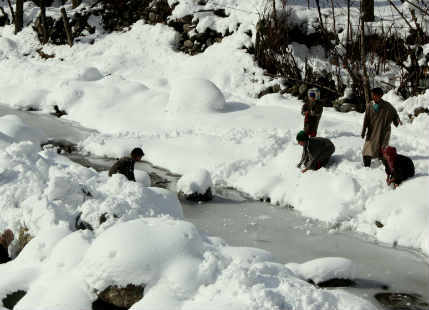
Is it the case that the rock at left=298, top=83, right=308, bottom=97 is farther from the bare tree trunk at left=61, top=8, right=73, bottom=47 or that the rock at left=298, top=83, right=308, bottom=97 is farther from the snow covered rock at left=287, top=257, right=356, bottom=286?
the bare tree trunk at left=61, top=8, right=73, bottom=47

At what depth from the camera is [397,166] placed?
7391 millimetres

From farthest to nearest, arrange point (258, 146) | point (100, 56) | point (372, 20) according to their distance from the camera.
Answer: point (100, 56) < point (372, 20) < point (258, 146)

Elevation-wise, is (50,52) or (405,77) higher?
(405,77)

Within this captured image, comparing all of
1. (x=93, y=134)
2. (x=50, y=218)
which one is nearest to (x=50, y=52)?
(x=93, y=134)

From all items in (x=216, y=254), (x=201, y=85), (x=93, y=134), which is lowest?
(x=93, y=134)

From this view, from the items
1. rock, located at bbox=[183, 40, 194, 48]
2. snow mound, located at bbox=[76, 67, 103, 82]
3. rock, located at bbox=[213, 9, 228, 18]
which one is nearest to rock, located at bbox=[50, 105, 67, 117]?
snow mound, located at bbox=[76, 67, 103, 82]

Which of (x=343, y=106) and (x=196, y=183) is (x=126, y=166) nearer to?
(x=196, y=183)

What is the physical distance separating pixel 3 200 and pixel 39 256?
60.6 inches

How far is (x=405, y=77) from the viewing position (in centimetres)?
1092

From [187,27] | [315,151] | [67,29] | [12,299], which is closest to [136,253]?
[12,299]

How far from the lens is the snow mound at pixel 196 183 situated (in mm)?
8330

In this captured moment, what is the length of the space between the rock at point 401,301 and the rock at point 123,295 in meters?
2.61

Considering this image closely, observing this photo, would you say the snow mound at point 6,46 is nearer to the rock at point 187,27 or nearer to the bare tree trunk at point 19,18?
the bare tree trunk at point 19,18

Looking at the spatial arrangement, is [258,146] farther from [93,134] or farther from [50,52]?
[50,52]
